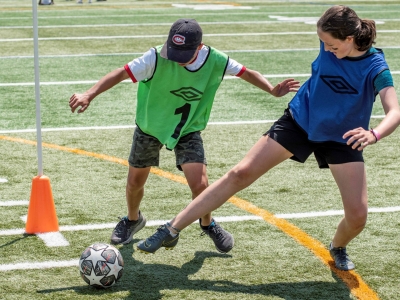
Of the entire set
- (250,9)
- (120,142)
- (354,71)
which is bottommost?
(250,9)

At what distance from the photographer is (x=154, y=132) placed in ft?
18.6

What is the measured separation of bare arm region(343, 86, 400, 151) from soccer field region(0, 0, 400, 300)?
112 cm

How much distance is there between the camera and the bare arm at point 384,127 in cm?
442

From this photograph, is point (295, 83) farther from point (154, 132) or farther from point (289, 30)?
point (289, 30)

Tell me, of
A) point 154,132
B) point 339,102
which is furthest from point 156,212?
point 339,102

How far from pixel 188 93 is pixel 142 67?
→ 0.38 m

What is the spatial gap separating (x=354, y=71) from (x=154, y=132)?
1.50m

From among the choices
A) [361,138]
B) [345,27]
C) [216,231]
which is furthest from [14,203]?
[361,138]

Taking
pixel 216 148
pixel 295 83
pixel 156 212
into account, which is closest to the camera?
pixel 295 83

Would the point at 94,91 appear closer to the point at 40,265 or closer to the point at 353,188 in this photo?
the point at 40,265

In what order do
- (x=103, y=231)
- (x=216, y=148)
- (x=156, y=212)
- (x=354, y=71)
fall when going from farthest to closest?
(x=216, y=148) < (x=156, y=212) < (x=103, y=231) < (x=354, y=71)

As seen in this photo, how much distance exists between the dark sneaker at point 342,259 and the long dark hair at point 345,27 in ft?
4.81

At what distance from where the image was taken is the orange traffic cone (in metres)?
6.10

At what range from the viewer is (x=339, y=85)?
16.5 feet
